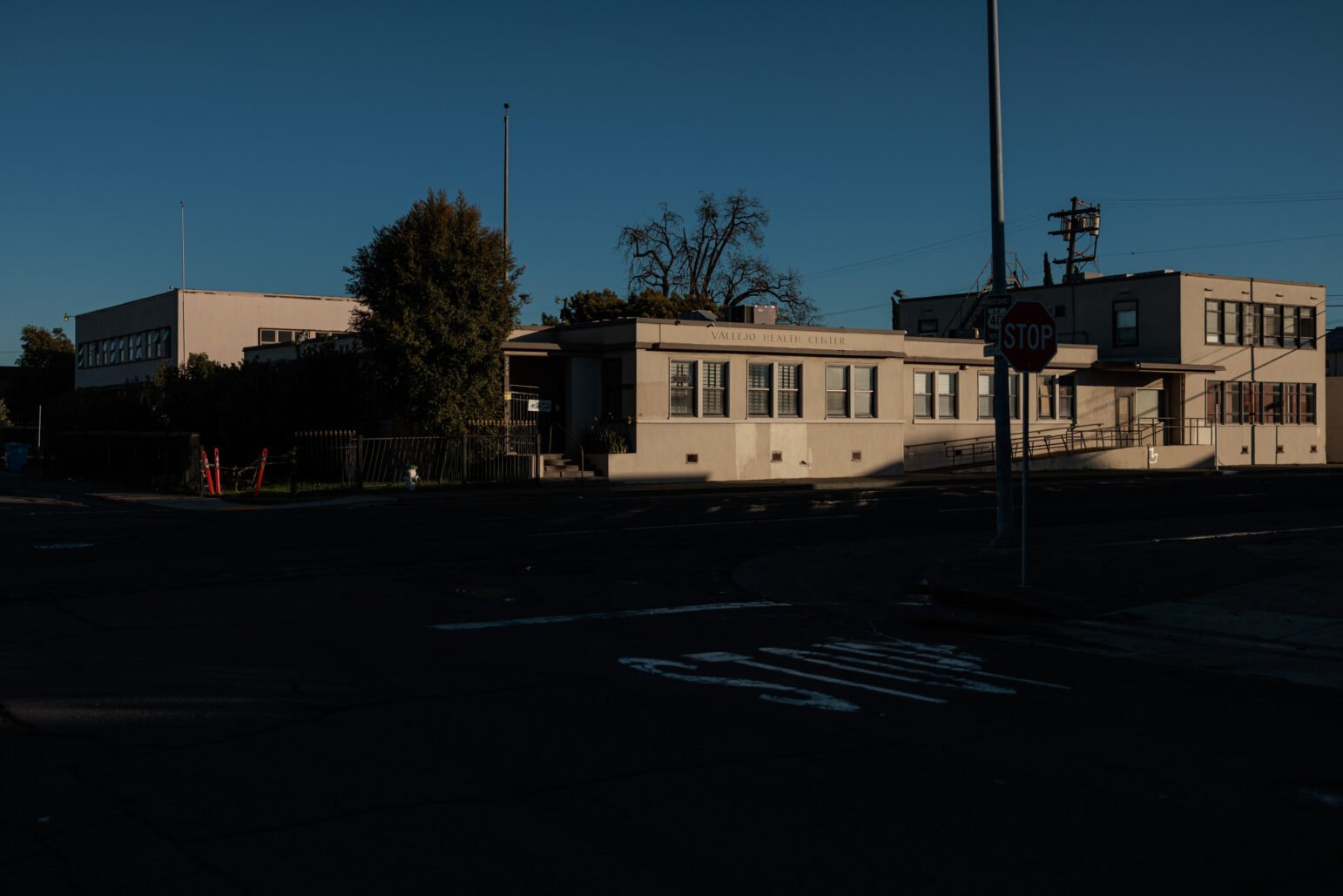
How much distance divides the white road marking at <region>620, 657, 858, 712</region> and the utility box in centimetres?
3174

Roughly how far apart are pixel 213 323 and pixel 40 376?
106ft

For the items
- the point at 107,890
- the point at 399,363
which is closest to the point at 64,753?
the point at 107,890

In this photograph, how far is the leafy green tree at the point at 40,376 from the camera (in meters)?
83.4

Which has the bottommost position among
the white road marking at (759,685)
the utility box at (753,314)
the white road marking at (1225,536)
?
the white road marking at (759,685)

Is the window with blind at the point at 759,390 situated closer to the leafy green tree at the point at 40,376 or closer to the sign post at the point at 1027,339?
the sign post at the point at 1027,339

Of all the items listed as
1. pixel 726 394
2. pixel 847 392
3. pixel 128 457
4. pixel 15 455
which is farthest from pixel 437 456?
pixel 15 455

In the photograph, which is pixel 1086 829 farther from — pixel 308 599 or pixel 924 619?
pixel 308 599

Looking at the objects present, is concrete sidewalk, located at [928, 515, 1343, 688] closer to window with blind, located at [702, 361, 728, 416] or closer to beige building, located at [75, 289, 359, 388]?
window with blind, located at [702, 361, 728, 416]

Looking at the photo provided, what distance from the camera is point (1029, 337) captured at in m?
13.8

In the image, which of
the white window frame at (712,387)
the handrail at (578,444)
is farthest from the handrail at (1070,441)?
the handrail at (578,444)

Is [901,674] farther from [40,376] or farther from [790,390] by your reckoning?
[40,376]

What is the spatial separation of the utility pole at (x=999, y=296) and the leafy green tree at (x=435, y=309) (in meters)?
18.9

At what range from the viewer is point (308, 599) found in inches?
497

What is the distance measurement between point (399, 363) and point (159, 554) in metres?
17.4
